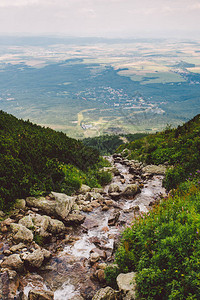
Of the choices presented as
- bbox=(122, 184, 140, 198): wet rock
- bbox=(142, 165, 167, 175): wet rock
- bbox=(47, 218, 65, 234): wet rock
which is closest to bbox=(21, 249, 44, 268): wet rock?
bbox=(47, 218, 65, 234): wet rock

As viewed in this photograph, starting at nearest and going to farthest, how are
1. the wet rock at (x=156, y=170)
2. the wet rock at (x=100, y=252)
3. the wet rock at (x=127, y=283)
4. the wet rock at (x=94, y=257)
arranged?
the wet rock at (x=127, y=283)
the wet rock at (x=94, y=257)
the wet rock at (x=100, y=252)
the wet rock at (x=156, y=170)

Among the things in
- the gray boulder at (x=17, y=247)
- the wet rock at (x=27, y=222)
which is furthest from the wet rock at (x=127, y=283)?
the wet rock at (x=27, y=222)

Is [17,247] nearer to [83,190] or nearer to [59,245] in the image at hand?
[59,245]

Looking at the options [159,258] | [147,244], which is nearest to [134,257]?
[147,244]

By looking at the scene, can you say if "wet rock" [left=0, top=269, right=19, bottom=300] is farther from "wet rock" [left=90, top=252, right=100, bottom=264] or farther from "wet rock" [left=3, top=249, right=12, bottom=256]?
"wet rock" [left=90, top=252, right=100, bottom=264]

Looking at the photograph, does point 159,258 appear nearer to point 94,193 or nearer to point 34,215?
point 34,215

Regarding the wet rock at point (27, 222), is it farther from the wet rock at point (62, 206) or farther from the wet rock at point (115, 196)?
the wet rock at point (115, 196)

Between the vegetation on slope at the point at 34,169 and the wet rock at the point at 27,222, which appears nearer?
the wet rock at the point at 27,222
